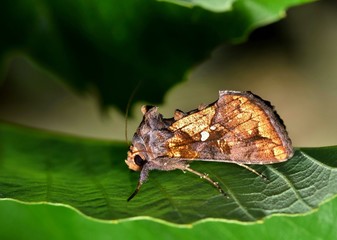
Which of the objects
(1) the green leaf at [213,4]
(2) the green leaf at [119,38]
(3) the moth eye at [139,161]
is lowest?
(3) the moth eye at [139,161]

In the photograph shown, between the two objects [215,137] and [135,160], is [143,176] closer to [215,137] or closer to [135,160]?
[135,160]

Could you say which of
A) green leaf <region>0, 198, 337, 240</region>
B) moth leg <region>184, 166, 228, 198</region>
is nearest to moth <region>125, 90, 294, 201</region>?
moth leg <region>184, 166, 228, 198</region>

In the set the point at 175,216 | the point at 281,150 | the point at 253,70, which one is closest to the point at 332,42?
the point at 253,70

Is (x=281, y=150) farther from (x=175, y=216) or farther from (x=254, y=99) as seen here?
(x=175, y=216)

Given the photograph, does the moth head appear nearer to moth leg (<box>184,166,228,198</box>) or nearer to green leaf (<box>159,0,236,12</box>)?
moth leg (<box>184,166,228,198</box>)

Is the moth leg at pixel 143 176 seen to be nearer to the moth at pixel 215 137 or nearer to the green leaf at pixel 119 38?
the moth at pixel 215 137

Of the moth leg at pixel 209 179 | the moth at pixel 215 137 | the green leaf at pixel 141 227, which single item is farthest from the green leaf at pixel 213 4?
the green leaf at pixel 141 227

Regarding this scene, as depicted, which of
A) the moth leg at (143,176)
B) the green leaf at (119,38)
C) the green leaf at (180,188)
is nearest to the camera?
the green leaf at (180,188)

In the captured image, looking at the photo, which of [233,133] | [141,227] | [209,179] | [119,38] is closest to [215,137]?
[233,133]
